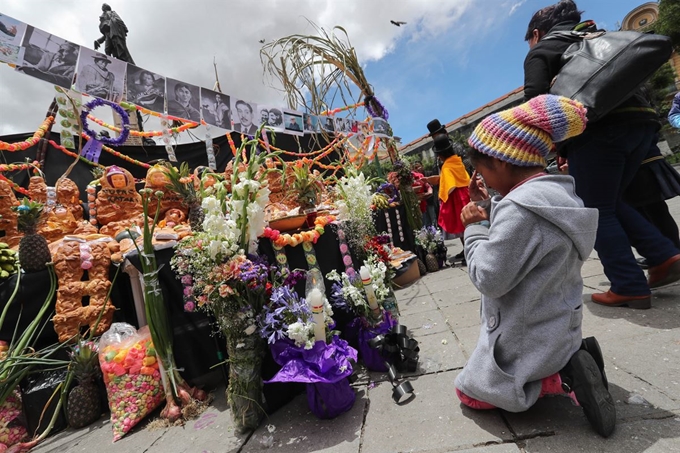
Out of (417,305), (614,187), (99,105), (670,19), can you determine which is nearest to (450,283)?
(417,305)

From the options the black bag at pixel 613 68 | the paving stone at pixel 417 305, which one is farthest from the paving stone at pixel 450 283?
the black bag at pixel 613 68

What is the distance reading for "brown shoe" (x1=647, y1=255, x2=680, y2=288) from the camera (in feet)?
6.89

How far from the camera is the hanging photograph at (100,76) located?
3117 millimetres

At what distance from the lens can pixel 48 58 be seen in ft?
9.54

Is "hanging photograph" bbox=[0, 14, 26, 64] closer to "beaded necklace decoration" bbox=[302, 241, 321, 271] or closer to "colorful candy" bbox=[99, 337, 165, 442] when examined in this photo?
"colorful candy" bbox=[99, 337, 165, 442]

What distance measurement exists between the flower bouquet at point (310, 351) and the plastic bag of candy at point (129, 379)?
987 millimetres

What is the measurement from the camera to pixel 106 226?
3.34 m

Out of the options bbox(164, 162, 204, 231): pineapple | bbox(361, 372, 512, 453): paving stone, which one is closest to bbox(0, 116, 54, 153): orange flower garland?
bbox(164, 162, 204, 231): pineapple

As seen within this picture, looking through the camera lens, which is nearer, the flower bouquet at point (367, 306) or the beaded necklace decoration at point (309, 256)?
the flower bouquet at point (367, 306)

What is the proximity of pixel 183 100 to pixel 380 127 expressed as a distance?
3.23m

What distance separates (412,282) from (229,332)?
9.91ft

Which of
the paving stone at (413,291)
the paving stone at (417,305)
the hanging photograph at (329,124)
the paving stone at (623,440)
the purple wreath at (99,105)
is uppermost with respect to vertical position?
the purple wreath at (99,105)

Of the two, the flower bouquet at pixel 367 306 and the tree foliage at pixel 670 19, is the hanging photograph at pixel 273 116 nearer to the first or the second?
the flower bouquet at pixel 367 306

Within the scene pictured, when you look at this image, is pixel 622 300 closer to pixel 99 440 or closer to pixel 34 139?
pixel 99 440
